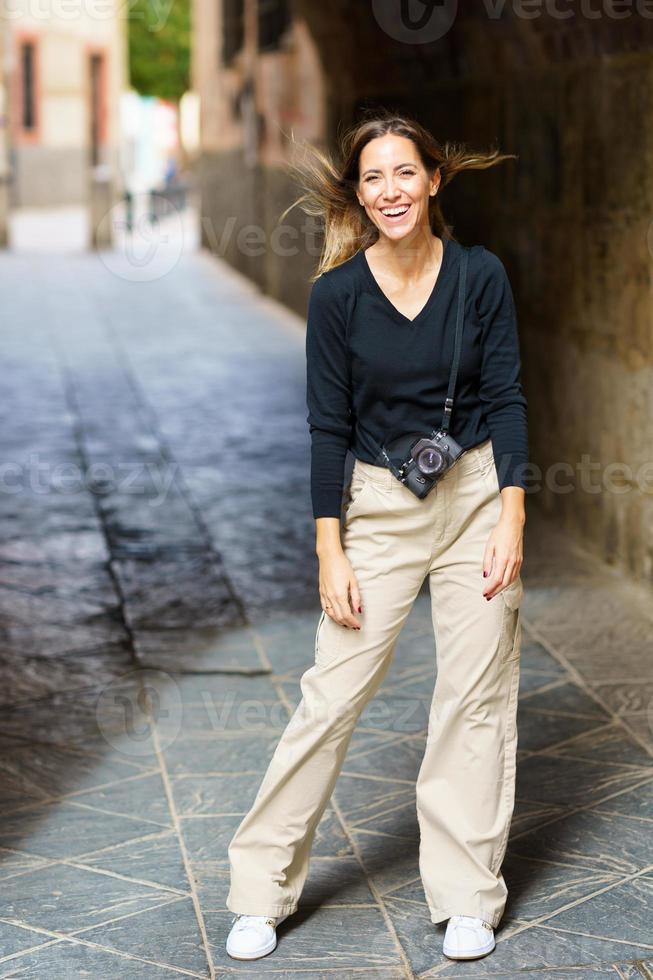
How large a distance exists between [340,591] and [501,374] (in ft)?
1.79

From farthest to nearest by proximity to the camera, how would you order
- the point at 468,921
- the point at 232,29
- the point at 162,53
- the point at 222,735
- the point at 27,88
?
the point at 162,53 < the point at 27,88 < the point at 232,29 < the point at 222,735 < the point at 468,921

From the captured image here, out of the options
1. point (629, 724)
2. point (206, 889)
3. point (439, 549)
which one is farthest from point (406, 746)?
point (439, 549)

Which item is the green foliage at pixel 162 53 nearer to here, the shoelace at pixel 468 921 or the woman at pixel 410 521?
the woman at pixel 410 521

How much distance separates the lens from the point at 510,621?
3154 mm

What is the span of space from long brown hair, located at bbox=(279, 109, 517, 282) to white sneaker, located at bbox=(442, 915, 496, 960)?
1.37m

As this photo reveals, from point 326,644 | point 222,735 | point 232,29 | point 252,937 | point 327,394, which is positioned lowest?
point 222,735

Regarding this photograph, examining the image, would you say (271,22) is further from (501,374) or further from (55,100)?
(55,100)

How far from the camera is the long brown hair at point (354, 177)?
3.04 metres

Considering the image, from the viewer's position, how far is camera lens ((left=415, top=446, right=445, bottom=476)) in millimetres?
3047

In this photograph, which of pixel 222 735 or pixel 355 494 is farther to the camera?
pixel 222 735

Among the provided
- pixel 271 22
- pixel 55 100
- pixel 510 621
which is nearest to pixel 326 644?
pixel 510 621

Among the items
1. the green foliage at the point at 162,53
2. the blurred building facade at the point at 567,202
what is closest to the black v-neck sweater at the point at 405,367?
the blurred building facade at the point at 567,202

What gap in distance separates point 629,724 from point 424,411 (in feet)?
6.08

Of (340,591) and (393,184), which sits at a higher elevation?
(393,184)
